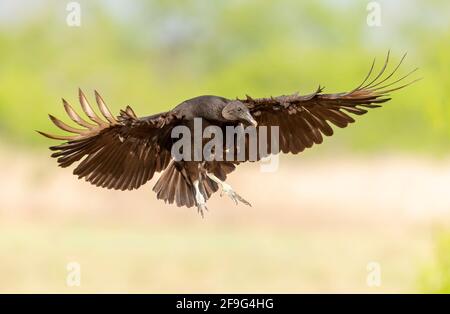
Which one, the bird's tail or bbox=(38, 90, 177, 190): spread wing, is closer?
bbox=(38, 90, 177, 190): spread wing

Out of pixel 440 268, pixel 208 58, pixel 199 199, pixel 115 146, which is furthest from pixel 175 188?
pixel 208 58

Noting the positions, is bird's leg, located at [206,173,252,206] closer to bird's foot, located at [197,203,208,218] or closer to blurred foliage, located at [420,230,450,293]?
bird's foot, located at [197,203,208,218]

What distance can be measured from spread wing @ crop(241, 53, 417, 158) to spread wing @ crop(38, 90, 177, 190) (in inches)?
23.5

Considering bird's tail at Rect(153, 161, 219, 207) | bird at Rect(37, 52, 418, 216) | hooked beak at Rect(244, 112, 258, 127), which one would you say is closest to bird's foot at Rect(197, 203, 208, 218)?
bird at Rect(37, 52, 418, 216)

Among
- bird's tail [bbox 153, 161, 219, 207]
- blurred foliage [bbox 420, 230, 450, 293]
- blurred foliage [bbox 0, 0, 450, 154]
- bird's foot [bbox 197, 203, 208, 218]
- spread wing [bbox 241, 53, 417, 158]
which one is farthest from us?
blurred foliage [bbox 0, 0, 450, 154]

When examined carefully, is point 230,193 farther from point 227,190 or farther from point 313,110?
point 313,110

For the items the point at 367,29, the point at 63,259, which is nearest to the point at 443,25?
the point at 367,29

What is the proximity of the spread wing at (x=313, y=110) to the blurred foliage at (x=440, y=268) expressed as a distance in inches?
167

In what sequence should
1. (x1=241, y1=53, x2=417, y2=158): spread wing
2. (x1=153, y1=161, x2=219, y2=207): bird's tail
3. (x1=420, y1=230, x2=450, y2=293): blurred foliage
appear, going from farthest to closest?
(x1=420, y1=230, x2=450, y2=293): blurred foliage, (x1=153, y1=161, x2=219, y2=207): bird's tail, (x1=241, y1=53, x2=417, y2=158): spread wing

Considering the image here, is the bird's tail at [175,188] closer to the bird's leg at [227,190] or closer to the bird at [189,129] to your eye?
the bird at [189,129]

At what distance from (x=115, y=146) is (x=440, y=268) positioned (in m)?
5.44

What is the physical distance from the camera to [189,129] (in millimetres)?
5254

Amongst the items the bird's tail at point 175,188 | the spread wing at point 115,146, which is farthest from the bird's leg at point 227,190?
the spread wing at point 115,146

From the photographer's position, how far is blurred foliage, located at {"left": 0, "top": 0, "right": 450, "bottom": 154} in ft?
57.1
